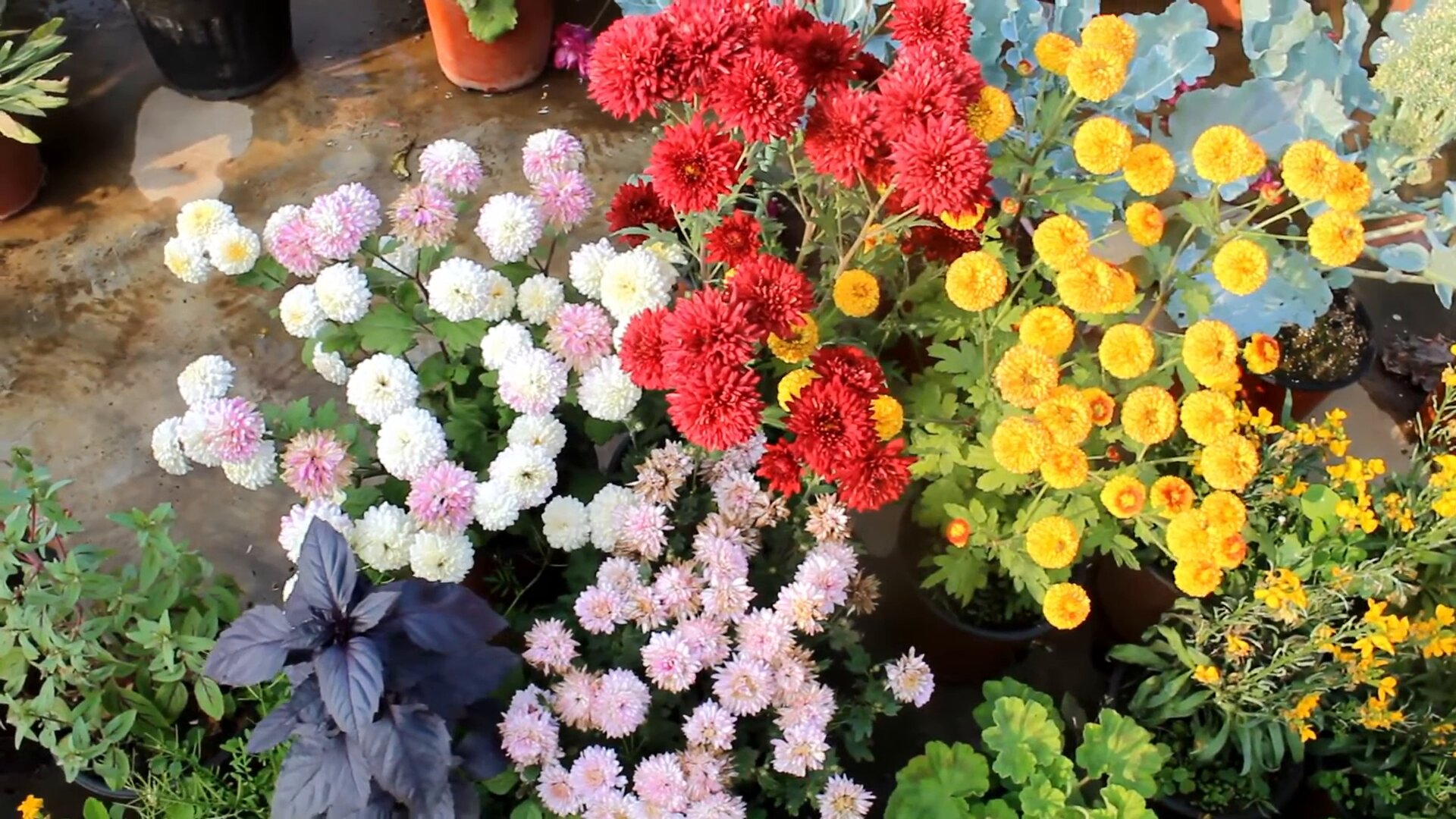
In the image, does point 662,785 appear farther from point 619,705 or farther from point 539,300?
point 539,300

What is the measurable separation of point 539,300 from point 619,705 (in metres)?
0.61

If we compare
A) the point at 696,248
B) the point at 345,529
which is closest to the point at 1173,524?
the point at 696,248

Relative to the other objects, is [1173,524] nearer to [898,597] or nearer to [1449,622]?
[1449,622]

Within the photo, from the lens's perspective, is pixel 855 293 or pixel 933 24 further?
pixel 855 293

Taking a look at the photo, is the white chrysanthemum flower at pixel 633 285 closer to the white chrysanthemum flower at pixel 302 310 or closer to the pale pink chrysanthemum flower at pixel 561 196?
the pale pink chrysanthemum flower at pixel 561 196

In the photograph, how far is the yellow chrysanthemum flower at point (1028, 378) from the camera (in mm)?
1446

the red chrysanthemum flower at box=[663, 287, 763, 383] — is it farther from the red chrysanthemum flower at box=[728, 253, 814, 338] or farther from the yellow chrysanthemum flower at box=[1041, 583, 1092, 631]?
the yellow chrysanthemum flower at box=[1041, 583, 1092, 631]

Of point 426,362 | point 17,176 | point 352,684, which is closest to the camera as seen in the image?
point 352,684

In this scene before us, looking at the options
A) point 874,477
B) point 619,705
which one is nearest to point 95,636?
→ point 619,705

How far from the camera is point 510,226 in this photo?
154cm

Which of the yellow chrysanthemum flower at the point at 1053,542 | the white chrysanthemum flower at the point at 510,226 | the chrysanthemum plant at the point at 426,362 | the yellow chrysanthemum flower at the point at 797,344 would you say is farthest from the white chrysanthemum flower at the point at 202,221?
the yellow chrysanthemum flower at the point at 1053,542

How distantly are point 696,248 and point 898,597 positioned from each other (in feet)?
3.16

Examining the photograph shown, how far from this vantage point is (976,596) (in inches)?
76.3

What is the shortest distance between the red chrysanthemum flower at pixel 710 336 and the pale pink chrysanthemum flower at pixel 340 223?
55 centimetres
